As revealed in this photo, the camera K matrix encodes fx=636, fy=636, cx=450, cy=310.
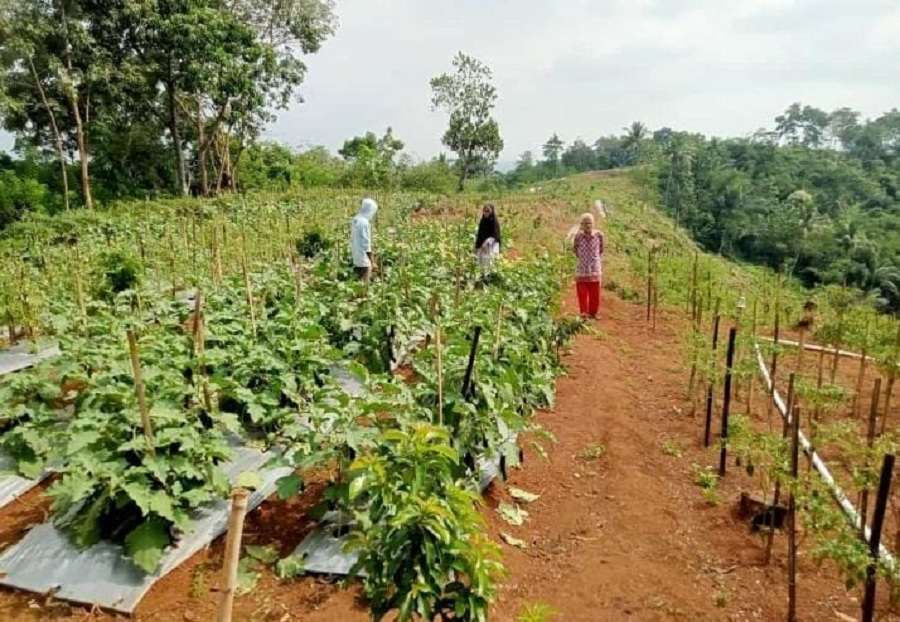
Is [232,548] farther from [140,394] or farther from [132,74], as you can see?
[132,74]

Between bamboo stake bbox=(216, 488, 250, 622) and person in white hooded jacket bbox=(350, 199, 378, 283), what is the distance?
5.73 m

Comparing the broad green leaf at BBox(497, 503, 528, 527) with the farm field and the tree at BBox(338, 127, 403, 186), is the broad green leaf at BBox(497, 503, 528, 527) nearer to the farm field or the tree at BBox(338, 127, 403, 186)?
the farm field

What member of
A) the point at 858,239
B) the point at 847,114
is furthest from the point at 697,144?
the point at 847,114

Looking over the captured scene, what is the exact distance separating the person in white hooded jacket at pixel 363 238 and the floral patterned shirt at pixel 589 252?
107 inches

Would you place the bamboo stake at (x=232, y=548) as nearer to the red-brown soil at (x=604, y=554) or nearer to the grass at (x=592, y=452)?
the red-brown soil at (x=604, y=554)

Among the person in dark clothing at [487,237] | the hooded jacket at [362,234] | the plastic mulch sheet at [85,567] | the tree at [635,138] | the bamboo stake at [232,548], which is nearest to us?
the bamboo stake at [232,548]

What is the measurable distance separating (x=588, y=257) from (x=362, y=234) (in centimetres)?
296

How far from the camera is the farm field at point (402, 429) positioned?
323 centimetres

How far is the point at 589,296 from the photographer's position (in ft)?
29.1

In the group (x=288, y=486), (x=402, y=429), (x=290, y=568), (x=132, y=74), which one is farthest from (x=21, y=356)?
(x=132, y=74)

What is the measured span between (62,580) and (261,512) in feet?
3.41

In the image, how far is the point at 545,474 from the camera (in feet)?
15.4

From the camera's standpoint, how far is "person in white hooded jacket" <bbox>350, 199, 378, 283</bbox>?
Result: 749 cm

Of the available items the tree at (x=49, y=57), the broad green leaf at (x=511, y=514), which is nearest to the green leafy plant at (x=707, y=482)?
the broad green leaf at (x=511, y=514)
